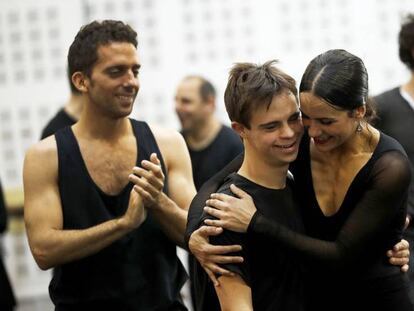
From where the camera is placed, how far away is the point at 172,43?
20.4 feet

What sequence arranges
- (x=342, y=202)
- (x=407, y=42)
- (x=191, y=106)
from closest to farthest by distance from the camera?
(x=342, y=202), (x=407, y=42), (x=191, y=106)

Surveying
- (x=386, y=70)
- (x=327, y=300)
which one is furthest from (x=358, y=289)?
(x=386, y=70)

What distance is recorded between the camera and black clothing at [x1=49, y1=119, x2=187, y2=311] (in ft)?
10.0

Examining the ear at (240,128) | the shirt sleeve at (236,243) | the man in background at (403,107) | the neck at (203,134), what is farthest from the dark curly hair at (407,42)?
the shirt sleeve at (236,243)

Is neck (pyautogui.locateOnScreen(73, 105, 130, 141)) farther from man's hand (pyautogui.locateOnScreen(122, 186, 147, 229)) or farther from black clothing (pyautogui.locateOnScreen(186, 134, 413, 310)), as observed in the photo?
black clothing (pyautogui.locateOnScreen(186, 134, 413, 310))

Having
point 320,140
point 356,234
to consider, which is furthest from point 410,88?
point 356,234

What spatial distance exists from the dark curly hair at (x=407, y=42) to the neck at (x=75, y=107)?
1.64m

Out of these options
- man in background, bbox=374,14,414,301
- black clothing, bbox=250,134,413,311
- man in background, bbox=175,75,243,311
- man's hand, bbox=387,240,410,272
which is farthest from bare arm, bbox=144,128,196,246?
man in background, bbox=175,75,243,311

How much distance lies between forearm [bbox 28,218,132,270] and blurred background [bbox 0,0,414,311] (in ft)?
10.4

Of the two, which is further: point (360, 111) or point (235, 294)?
point (360, 111)

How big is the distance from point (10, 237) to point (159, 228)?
368 centimetres

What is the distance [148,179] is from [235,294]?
26.7 inches

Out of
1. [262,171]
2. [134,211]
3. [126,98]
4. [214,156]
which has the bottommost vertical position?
[214,156]

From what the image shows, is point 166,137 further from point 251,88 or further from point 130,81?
point 251,88
